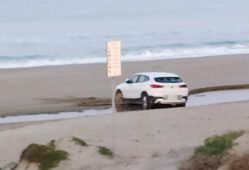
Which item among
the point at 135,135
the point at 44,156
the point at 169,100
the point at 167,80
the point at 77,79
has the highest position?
the point at 167,80

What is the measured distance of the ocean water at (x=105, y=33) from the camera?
55.7m

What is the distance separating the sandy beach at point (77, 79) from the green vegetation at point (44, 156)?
13.3 metres

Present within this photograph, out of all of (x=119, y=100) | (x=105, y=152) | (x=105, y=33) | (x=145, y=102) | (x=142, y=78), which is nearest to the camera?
(x=105, y=152)

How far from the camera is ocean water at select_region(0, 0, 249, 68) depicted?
183 feet

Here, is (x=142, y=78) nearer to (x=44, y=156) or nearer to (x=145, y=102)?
(x=145, y=102)

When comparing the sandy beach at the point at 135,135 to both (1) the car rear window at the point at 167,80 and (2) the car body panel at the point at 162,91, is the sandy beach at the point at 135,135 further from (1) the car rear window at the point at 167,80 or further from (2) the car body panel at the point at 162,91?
(1) the car rear window at the point at 167,80

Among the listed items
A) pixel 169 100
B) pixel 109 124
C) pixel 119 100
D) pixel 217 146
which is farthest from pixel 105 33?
pixel 217 146

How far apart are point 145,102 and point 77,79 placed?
1112 centimetres

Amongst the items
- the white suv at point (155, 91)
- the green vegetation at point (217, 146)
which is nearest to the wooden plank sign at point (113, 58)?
the green vegetation at point (217, 146)

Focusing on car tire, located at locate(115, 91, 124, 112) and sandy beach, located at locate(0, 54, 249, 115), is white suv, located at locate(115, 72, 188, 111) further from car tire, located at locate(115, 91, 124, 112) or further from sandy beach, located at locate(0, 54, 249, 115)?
sandy beach, located at locate(0, 54, 249, 115)

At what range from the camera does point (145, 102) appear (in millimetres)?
27719

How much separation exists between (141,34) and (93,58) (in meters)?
22.8

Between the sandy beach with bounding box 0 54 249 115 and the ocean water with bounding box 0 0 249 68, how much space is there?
15.9 ft

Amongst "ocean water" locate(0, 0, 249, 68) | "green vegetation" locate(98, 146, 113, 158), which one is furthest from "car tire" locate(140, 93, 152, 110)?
"ocean water" locate(0, 0, 249, 68)
